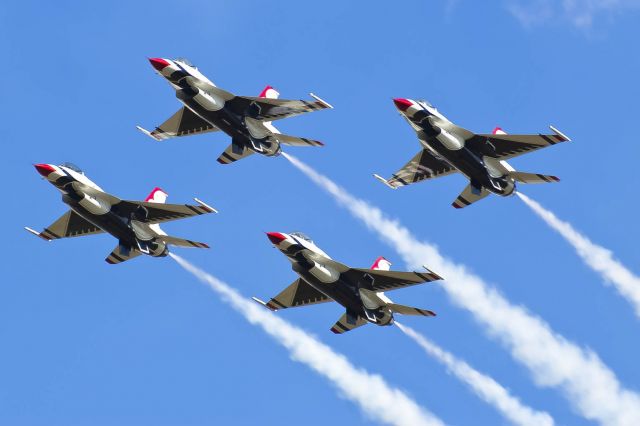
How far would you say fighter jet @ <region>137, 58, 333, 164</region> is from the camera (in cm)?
13500

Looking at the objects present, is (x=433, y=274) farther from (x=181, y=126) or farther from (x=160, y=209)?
(x=181, y=126)

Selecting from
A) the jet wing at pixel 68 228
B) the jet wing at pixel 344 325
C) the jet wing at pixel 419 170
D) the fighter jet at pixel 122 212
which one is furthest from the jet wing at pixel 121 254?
the jet wing at pixel 419 170

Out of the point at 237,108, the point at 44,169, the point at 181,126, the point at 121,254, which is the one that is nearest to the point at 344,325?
the point at 121,254

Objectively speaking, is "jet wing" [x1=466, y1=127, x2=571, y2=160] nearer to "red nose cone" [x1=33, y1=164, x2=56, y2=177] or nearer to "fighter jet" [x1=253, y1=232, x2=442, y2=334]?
"fighter jet" [x1=253, y1=232, x2=442, y2=334]

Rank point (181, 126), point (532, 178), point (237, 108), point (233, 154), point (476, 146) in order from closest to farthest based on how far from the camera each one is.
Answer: point (476, 146)
point (532, 178)
point (237, 108)
point (233, 154)
point (181, 126)

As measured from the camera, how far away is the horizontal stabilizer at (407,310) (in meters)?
129

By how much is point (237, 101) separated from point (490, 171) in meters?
20.0

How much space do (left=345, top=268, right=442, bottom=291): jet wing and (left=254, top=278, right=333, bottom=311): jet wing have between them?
6.52m

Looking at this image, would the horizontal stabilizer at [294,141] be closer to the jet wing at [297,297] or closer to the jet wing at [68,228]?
the jet wing at [297,297]

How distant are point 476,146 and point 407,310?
1376 cm

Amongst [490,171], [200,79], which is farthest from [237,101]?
[490,171]

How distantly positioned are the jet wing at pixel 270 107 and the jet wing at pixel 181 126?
8.42m

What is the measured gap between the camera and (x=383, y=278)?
423 ft

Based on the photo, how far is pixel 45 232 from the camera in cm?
13738
